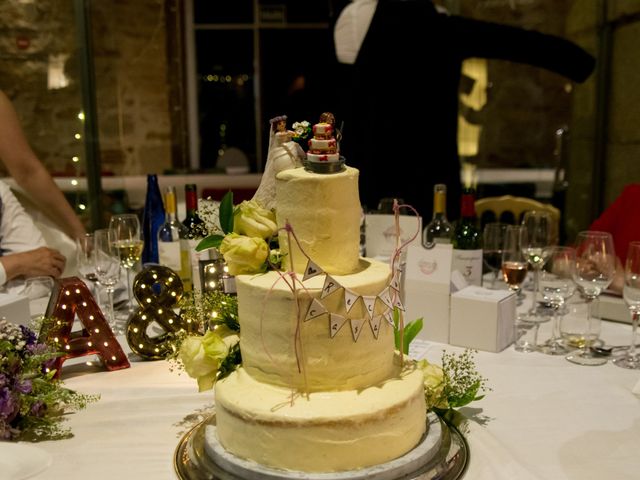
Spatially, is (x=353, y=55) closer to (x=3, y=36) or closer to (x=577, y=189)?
(x=3, y=36)

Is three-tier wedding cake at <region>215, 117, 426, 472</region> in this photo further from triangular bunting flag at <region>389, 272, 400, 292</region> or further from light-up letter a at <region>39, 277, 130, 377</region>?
light-up letter a at <region>39, 277, 130, 377</region>

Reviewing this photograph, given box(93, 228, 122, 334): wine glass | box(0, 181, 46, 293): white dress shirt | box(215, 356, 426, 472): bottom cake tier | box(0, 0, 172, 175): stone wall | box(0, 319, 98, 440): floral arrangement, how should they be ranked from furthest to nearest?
box(0, 0, 172, 175): stone wall
box(0, 181, 46, 293): white dress shirt
box(93, 228, 122, 334): wine glass
box(0, 319, 98, 440): floral arrangement
box(215, 356, 426, 472): bottom cake tier

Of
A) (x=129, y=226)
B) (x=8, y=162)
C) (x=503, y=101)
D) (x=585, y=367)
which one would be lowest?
(x=585, y=367)

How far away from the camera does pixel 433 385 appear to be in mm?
1385

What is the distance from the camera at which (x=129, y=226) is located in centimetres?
215

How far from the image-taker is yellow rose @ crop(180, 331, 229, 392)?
1.34 metres

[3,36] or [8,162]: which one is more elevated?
[3,36]

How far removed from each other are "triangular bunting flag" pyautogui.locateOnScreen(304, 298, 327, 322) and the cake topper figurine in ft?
0.99

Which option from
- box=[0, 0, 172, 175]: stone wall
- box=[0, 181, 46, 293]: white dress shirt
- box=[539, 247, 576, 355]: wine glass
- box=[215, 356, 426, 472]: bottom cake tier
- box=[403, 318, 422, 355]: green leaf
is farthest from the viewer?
box=[0, 0, 172, 175]: stone wall

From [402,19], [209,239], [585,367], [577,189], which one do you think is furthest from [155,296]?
[577,189]

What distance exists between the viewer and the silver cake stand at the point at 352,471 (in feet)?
3.73

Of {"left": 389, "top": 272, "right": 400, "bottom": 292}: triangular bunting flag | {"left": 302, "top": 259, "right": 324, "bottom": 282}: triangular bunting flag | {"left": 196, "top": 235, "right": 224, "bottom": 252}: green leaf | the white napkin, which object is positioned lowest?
the white napkin

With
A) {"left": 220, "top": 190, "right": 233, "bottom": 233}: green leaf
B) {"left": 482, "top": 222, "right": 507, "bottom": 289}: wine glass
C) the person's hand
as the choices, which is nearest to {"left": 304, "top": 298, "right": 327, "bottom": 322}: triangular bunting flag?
{"left": 220, "top": 190, "right": 233, "bottom": 233}: green leaf

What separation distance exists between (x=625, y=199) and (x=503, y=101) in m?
2.23
